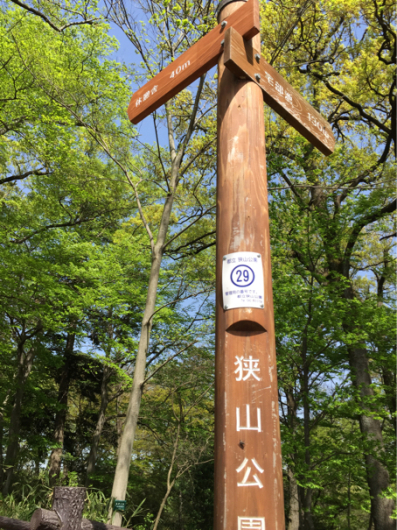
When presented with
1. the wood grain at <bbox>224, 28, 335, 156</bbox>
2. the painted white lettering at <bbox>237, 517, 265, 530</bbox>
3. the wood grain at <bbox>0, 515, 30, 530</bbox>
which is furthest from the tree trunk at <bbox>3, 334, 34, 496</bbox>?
the painted white lettering at <bbox>237, 517, 265, 530</bbox>

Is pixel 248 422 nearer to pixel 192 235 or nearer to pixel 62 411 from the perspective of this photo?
pixel 192 235

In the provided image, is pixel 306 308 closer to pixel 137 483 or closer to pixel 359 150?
pixel 359 150

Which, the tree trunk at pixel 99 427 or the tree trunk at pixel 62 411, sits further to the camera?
the tree trunk at pixel 62 411

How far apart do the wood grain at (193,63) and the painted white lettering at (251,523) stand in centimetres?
239

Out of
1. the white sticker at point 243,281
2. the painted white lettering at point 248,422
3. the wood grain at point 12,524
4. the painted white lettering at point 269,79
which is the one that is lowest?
the wood grain at point 12,524

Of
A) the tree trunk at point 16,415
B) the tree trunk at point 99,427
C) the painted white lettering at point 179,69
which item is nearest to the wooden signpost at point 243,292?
the painted white lettering at point 179,69

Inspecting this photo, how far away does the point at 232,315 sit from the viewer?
6.24 feet

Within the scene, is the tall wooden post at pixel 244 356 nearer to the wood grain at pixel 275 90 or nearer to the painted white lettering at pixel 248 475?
the painted white lettering at pixel 248 475

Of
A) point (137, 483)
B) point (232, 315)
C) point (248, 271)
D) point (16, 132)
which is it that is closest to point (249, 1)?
point (248, 271)

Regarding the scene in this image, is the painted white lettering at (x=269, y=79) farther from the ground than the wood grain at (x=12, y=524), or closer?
farther from the ground

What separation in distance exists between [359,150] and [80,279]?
1059cm

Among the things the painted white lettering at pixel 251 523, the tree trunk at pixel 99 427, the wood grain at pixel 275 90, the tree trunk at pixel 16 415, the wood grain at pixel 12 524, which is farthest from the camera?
the tree trunk at pixel 99 427

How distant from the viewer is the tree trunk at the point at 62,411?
51.9 ft

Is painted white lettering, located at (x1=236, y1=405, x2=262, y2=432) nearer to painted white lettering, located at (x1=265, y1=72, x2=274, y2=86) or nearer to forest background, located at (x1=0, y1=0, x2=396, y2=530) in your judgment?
painted white lettering, located at (x1=265, y1=72, x2=274, y2=86)
